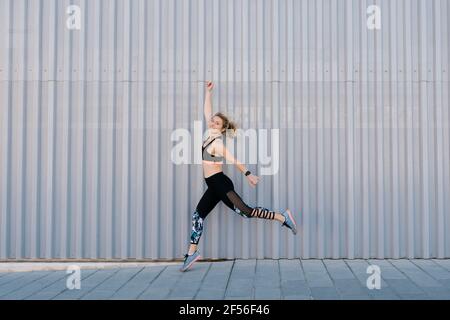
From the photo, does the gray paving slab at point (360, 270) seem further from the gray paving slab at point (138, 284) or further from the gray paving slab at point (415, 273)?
the gray paving slab at point (138, 284)

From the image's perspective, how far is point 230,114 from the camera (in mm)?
6219

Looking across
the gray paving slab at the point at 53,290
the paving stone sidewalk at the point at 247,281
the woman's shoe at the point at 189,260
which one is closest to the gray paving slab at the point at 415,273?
the paving stone sidewalk at the point at 247,281

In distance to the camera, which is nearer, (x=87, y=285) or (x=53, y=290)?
(x=53, y=290)

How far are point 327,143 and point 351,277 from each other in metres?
1.77

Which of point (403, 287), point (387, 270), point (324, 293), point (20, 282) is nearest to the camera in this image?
point (324, 293)

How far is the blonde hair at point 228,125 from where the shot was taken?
5948mm

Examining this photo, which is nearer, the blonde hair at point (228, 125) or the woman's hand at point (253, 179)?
the woman's hand at point (253, 179)

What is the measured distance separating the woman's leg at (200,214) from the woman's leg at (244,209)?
0.16m

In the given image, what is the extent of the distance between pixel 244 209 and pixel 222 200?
0.30 meters

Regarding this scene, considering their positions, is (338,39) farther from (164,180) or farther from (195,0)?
(164,180)

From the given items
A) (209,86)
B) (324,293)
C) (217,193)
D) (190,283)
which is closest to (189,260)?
(190,283)

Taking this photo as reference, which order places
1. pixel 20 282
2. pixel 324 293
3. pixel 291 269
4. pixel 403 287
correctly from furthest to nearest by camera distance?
pixel 291 269 < pixel 20 282 < pixel 403 287 < pixel 324 293

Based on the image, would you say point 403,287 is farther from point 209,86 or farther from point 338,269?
point 209,86
